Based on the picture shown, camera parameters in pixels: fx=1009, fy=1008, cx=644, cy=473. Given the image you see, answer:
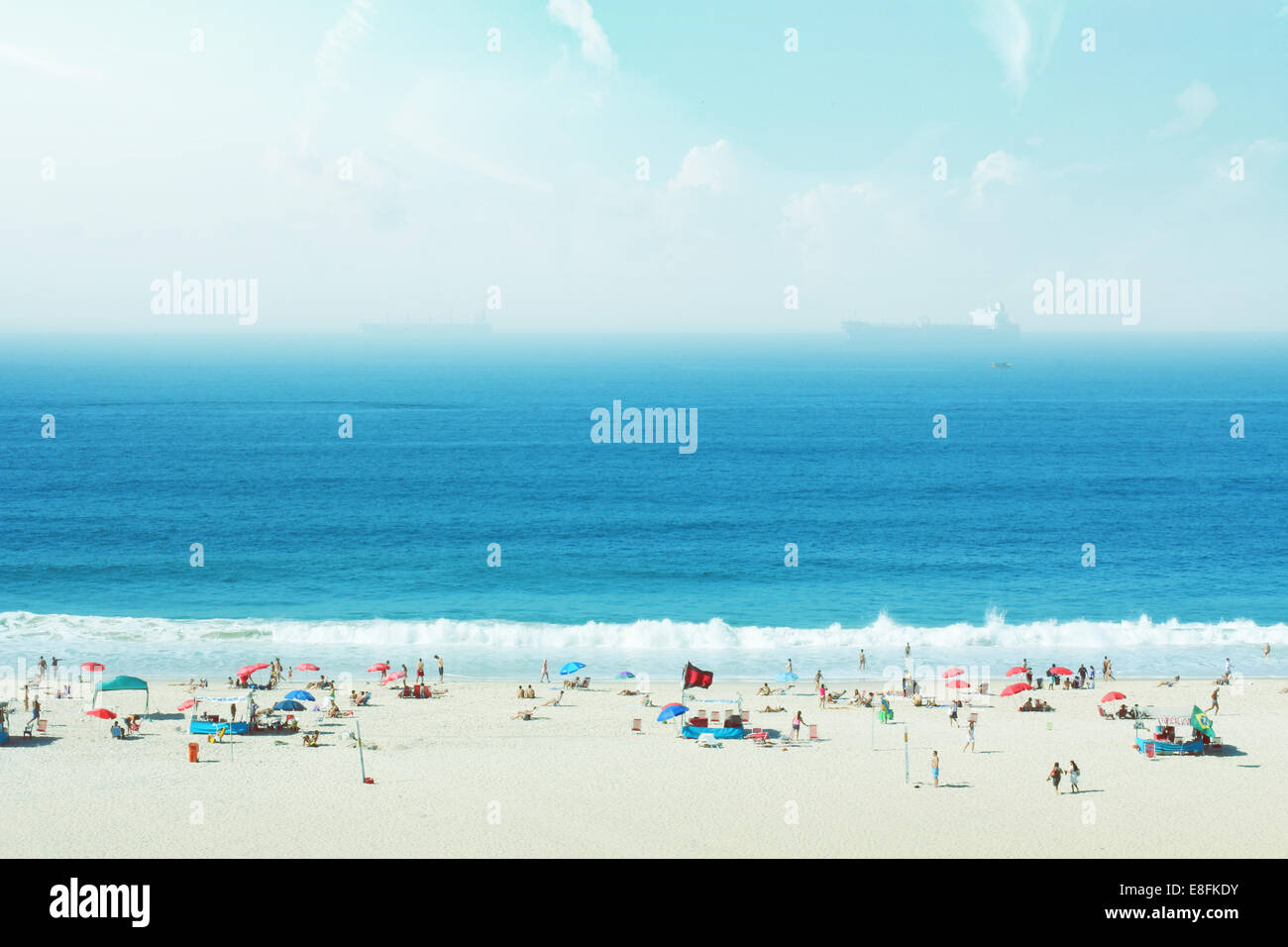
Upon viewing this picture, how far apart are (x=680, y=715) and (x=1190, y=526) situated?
47902 millimetres

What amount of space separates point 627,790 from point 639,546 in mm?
34499

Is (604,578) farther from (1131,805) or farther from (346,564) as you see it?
(1131,805)

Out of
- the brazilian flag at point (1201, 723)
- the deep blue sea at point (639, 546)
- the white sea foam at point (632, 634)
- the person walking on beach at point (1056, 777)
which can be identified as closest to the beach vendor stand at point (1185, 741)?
the brazilian flag at point (1201, 723)

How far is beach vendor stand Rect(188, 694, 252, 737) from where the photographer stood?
31219mm

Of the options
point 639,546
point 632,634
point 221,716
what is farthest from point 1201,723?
point 639,546

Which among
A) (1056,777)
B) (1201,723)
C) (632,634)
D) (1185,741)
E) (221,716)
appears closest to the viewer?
(1056,777)

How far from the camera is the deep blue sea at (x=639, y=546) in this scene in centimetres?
4503

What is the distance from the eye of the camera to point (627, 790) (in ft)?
87.6

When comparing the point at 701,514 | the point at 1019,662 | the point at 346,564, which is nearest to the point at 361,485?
the point at 346,564

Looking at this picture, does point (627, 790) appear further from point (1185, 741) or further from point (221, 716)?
point (1185, 741)

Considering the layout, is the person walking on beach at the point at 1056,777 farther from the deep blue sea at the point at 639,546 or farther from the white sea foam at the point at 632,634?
the white sea foam at the point at 632,634

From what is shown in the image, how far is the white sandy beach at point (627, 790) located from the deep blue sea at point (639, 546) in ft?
30.7

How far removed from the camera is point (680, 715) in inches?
1283
